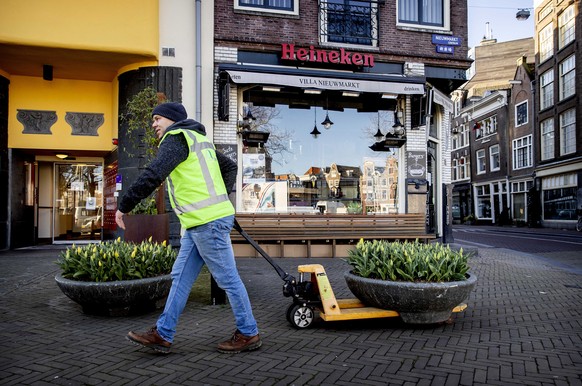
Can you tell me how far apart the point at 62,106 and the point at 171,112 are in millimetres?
9162

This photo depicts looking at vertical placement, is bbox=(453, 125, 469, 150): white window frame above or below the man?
above

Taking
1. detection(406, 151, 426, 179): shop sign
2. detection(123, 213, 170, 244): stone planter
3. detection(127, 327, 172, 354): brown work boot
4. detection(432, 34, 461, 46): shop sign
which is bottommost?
detection(127, 327, 172, 354): brown work boot

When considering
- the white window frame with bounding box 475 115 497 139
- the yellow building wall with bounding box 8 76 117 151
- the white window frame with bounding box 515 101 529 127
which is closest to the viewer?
the yellow building wall with bounding box 8 76 117 151

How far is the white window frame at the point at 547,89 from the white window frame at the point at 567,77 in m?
1.05

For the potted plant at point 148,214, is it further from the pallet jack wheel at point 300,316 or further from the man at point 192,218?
the man at point 192,218

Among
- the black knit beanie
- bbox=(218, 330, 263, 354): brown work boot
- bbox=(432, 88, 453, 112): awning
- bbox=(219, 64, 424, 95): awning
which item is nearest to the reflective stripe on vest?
the black knit beanie

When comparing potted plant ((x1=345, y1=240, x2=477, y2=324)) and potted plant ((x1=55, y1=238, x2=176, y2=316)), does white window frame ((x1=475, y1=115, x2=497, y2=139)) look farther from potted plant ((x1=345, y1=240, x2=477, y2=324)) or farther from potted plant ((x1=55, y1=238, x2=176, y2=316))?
potted plant ((x1=55, y1=238, x2=176, y2=316))

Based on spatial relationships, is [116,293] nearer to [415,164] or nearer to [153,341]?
[153,341]

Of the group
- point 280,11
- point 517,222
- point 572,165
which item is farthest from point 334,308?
point 517,222

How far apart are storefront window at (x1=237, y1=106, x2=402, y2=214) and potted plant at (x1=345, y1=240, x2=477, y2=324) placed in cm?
721

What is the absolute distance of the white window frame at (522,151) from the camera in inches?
1235

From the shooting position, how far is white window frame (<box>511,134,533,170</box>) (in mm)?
31364

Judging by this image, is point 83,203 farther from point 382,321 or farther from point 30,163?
point 382,321

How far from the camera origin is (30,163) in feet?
39.7
